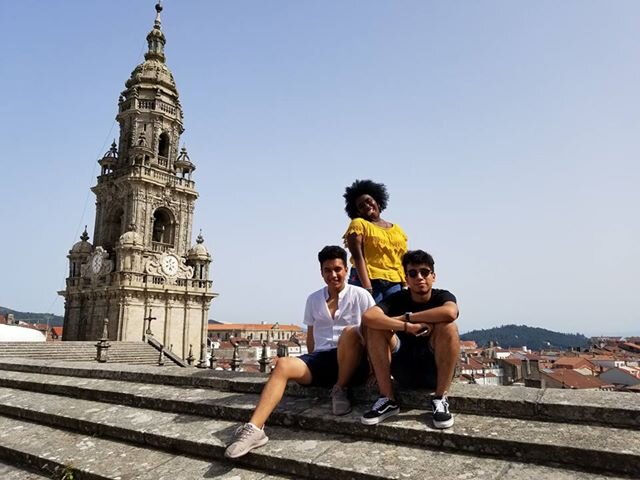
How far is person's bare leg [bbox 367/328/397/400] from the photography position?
3.60m

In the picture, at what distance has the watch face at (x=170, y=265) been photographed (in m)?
35.4

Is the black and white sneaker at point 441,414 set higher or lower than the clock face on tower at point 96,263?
lower

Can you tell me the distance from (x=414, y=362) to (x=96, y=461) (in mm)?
2714

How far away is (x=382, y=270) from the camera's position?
5.09 metres

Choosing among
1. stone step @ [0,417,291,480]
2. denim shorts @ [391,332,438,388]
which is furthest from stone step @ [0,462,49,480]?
denim shorts @ [391,332,438,388]

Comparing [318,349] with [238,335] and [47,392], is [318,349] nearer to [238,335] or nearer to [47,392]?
[47,392]

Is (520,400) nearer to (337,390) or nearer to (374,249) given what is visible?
(337,390)

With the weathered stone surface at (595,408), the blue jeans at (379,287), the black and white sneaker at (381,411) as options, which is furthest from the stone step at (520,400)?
the blue jeans at (379,287)

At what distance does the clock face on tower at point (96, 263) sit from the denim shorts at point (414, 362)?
36121mm

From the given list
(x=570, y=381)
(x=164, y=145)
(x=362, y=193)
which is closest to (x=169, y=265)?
(x=164, y=145)

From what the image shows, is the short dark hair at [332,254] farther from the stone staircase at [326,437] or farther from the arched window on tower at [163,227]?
the arched window on tower at [163,227]

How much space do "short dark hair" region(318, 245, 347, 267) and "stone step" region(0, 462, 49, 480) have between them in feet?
9.63

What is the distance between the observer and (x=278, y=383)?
12.0 ft

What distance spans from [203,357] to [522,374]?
38.0 m
